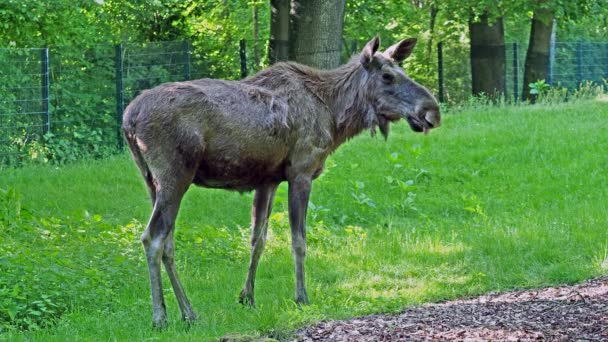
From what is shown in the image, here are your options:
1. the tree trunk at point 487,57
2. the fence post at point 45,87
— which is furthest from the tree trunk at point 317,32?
the tree trunk at point 487,57

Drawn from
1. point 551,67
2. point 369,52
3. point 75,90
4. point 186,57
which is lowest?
point 369,52

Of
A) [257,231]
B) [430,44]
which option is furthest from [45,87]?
[430,44]

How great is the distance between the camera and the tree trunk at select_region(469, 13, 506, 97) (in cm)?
2603

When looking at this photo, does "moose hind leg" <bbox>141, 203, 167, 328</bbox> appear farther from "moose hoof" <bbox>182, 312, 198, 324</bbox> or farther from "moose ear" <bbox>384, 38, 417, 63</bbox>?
"moose ear" <bbox>384, 38, 417, 63</bbox>

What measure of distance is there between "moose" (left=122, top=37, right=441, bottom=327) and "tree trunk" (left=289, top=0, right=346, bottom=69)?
14.2 ft

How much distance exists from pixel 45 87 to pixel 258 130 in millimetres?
11171

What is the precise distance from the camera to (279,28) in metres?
20.5

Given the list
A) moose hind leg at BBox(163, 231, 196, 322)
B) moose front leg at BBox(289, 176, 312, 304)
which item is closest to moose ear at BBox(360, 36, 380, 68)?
moose front leg at BBox(289, 176, 312, 304)

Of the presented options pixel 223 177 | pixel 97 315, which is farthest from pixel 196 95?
pixel 97 315

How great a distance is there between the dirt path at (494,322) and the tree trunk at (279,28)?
12183 millimetres

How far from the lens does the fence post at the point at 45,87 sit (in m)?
18.4

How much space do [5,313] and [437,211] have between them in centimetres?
657

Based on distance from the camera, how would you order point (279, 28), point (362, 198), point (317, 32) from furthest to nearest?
point (279, 28), point (317, 32), point (362, 198)

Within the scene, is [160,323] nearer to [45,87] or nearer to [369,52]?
[369,52]
